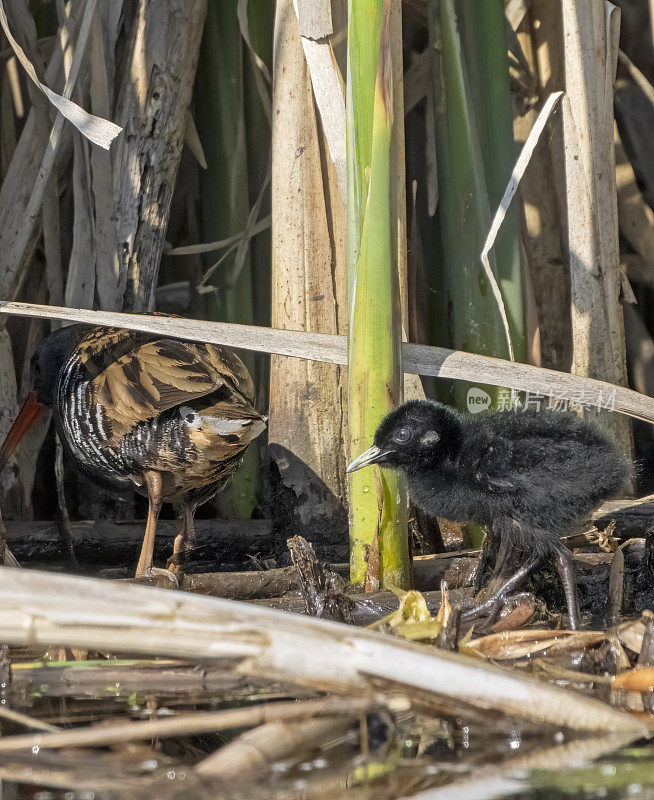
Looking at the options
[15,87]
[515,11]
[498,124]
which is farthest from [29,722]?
[515,11]

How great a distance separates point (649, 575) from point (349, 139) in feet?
5.01

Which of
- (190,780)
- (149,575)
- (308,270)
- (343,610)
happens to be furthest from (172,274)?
(190,780)

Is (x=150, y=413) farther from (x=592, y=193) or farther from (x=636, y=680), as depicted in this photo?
(x=636, y=680)

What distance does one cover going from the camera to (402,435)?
2795mm

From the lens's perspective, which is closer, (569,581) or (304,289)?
(569,581)

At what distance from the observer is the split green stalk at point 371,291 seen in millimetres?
2764

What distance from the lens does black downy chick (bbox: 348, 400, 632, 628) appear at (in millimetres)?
2795

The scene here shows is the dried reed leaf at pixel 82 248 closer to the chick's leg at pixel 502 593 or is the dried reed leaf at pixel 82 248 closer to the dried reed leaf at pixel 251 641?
the chick's leg at pixel 502 593

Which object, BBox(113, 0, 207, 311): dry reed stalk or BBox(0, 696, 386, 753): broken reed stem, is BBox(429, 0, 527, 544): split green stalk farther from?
BBox(0, 696, 386, 753): broken reed stem

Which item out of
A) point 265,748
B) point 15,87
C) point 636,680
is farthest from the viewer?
point 15,87

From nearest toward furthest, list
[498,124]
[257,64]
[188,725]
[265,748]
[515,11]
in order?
[265,748]
[188,725]
[498,124]
[257,64]
[515,11]

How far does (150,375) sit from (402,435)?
3.53 feet

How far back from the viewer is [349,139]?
2830 millimetres

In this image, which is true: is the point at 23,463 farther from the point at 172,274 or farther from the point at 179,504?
the point at 172,274
